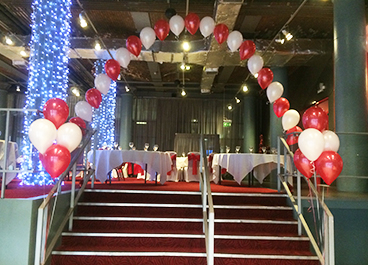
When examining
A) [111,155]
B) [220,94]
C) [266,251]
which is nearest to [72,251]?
[111,155]

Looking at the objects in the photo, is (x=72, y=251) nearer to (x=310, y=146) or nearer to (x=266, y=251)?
(x=266, y=251)

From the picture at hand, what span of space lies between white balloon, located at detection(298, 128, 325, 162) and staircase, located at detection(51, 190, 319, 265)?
1154mm

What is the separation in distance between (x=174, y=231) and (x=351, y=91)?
4037 millimetres

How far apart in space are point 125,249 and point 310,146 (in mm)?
2300

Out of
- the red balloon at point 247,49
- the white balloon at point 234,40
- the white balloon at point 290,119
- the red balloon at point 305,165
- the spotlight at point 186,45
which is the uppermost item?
the spotlight at point 186,45

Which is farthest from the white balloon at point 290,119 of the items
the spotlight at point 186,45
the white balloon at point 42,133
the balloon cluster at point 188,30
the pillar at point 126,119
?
the pillar at point 126,119

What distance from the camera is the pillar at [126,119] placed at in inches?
522

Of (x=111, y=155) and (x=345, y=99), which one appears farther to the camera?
(x=345, y=99)

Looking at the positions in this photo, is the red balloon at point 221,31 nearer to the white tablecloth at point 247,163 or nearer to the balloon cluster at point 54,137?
the white tablecloth at point 247,163

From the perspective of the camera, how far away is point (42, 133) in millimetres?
2994

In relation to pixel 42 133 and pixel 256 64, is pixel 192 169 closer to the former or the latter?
pixel 256 64

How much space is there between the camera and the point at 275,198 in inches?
180

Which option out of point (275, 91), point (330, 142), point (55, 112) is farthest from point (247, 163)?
point (55, 112)

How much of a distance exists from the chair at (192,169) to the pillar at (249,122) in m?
5.77
